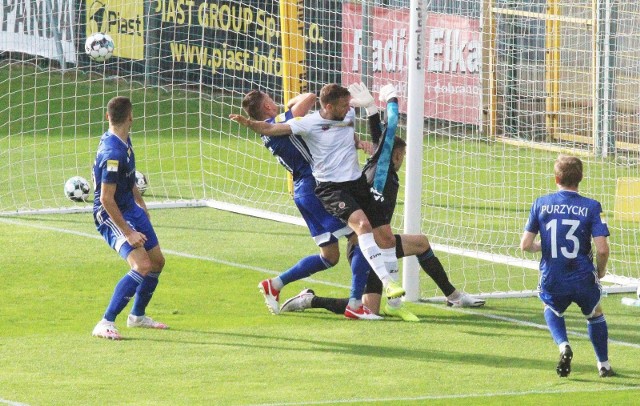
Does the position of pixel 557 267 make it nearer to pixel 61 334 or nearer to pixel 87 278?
pixel 61 334

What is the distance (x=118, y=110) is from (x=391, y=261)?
2.52 meters

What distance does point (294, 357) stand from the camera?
9.56 meters

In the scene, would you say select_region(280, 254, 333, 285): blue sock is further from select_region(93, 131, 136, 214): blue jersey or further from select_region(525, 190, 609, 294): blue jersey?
select_region(525, 190, 609, 294): blue jersey

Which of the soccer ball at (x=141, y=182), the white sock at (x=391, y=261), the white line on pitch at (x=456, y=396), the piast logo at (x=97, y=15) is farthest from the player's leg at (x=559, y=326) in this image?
the piast logo at (x=97, y=15)

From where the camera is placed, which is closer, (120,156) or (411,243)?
(120,156)

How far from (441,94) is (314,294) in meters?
5.50

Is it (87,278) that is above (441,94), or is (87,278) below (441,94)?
below

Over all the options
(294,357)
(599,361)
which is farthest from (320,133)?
(599,361)

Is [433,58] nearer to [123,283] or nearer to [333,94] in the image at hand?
[333,94]

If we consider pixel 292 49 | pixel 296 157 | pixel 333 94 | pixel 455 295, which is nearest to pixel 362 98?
pixel 333 94

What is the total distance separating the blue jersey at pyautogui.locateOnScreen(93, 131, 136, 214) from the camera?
32.4 ft

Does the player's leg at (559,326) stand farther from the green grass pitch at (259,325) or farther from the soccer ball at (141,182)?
the soccer ball at (141,182)

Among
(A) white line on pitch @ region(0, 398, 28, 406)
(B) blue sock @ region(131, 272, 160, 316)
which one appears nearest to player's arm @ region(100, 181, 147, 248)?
(B) blue sock @ region(131, 272, 160, 316)

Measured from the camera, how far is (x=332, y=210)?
10.7 meters
